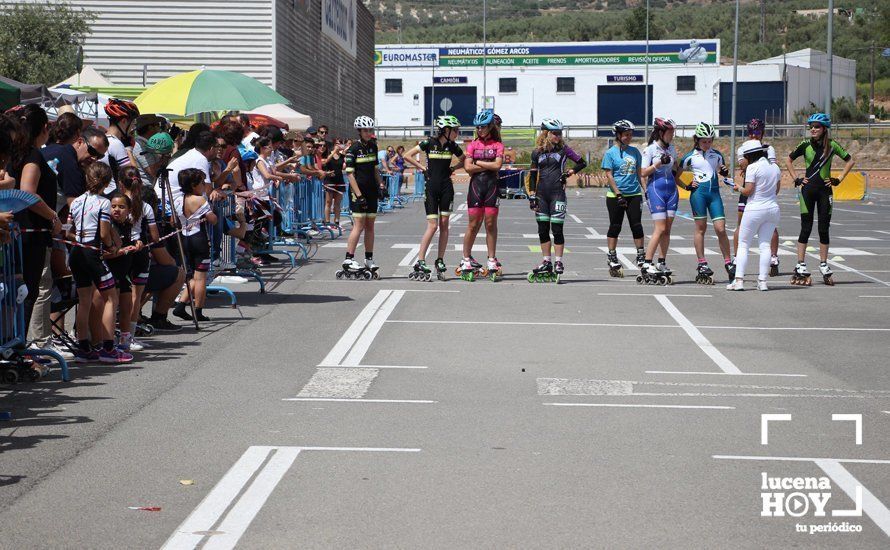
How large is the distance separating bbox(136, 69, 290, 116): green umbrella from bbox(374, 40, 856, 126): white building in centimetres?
7552

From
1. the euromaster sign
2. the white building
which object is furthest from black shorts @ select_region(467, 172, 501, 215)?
the euromaster sign

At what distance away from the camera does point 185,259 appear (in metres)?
12.3

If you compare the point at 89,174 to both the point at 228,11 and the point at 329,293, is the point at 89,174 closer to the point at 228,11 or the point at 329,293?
the point at 329,293

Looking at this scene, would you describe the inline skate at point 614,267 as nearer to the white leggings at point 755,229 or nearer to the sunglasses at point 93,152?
the white leggings at point 755,229

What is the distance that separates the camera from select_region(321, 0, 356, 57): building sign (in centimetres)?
4881

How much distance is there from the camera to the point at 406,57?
9544 centimetres

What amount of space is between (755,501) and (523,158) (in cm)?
6540

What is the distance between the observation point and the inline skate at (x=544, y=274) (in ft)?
53.8

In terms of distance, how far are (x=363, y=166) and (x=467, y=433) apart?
899 centimetres

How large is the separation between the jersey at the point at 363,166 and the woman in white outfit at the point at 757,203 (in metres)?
4.53

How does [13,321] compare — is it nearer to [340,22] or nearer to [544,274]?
[544,274]

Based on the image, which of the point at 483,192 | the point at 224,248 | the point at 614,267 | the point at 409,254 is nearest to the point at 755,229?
the point at 614,267

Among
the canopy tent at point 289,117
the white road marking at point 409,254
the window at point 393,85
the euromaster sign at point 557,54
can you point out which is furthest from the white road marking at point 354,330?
the window at point 393,85

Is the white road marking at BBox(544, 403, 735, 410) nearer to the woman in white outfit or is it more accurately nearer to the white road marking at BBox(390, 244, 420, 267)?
the woman in white outfit
